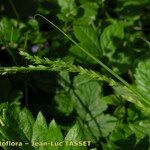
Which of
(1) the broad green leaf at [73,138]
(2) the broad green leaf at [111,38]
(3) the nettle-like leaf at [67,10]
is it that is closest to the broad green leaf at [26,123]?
(1) the broad green leaf at [73,138]

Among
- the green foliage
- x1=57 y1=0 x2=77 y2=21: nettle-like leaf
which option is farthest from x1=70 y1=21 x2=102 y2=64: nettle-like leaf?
x1=57 y1=0 x2=77 y2=21: nettle-like leaf

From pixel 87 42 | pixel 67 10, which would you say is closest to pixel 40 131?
pixel 87 42

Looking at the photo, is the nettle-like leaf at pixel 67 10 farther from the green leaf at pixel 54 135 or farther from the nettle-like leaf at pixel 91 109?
the green leaf at pixel 54 135

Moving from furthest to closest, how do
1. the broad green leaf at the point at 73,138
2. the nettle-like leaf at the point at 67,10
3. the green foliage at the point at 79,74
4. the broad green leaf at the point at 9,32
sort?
the nettle-like leaf at the point at 67,10 → the broad green leaf at the point at 9,32 → the green foliage at the point at 79,74 → the broad green leaf at the point at 73,138

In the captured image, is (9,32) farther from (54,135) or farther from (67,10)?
(54,135)

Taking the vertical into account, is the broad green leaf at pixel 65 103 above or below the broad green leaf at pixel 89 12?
below

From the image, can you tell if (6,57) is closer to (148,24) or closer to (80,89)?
(80,89)

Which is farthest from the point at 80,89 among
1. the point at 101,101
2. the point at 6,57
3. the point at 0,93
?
the point at 6,57
